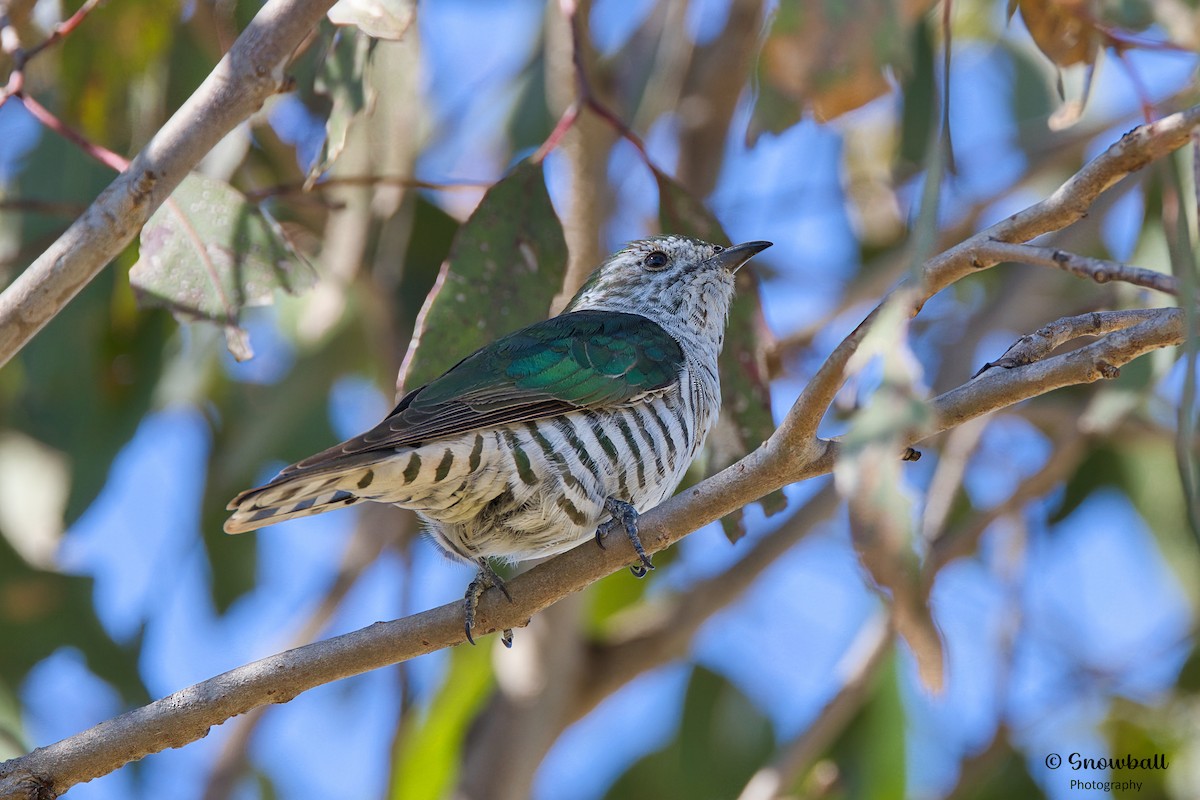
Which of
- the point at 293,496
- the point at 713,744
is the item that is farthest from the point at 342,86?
the point at 713,744

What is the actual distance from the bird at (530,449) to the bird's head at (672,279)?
410 mm

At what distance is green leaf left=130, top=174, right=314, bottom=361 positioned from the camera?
3.29m

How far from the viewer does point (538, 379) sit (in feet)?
11.8

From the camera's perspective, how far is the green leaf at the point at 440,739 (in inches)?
187

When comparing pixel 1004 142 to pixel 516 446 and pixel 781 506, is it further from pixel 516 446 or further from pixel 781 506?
pixel 516 446

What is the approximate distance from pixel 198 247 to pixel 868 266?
391cm

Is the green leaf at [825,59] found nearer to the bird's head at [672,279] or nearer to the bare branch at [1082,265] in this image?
the bird's head at [672,279]

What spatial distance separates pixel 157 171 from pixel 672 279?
2293 millimetres

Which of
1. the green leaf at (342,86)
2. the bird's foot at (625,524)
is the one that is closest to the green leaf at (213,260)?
the green leaf at (342,86)

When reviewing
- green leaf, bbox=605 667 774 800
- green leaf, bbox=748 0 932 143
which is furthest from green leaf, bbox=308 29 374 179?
green leaf, bbox=605 667 774 800

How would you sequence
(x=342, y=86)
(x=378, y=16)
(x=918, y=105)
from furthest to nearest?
(x=918, y=105) < (x=342, y=86) < (x=378, y=16)

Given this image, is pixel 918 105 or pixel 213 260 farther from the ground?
pixel 213 260

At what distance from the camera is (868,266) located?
21.2ft

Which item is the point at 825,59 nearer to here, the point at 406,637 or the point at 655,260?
the point at 655,260
